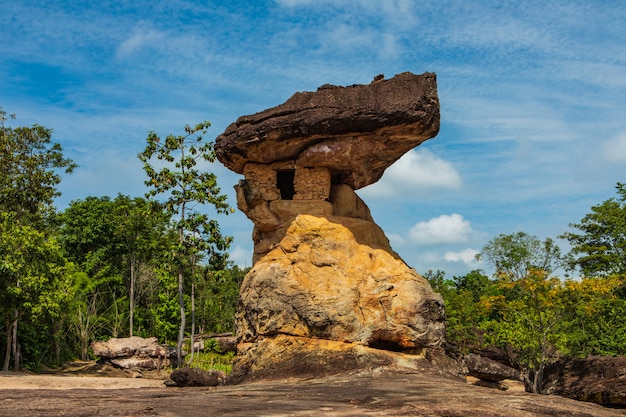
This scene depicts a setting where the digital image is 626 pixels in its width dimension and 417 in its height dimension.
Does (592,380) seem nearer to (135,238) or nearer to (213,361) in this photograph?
(213,361)

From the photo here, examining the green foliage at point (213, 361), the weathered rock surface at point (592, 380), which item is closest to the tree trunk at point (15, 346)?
the green foliage at point (213, 361)

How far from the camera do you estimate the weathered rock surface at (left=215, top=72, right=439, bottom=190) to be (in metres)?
15.5

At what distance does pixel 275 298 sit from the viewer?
15078 mm

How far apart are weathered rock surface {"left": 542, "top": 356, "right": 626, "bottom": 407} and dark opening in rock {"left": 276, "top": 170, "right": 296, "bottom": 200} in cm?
876

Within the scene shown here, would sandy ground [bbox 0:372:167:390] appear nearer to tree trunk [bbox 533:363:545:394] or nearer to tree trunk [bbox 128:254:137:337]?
tree trunk [bbox 533:363:545:394]

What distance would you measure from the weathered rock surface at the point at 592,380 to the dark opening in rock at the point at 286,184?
8.76m

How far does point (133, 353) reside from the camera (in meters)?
26.0

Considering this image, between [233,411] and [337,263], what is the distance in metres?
7.29

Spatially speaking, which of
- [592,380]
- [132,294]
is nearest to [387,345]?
[592,380]

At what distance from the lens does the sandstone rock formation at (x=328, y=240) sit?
14.5 m

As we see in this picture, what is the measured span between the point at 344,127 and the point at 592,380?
8399 mm

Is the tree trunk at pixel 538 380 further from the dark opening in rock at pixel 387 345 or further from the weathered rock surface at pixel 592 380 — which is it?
the dark opening in rock at pixel 387 345

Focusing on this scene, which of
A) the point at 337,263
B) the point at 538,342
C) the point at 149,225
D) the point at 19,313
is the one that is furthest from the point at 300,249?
the point at 149,225

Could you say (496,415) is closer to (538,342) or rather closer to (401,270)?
(401,270)
